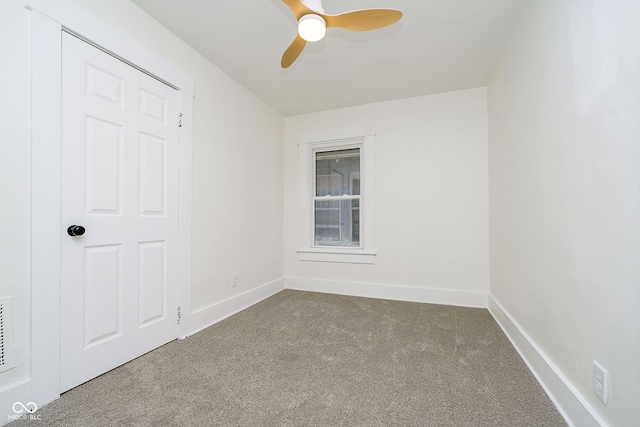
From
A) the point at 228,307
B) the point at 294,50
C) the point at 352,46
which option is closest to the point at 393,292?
the point at 228,307

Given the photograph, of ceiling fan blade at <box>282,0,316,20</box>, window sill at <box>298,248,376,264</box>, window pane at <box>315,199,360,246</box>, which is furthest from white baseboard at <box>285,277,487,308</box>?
ceiling fan blade at <box>282,0,316,20</box>

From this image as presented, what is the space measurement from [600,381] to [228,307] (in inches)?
106

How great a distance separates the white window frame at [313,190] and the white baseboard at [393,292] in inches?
12.5

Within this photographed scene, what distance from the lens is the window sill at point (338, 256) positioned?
11.7ft

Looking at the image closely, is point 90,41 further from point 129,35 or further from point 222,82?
point 222,82

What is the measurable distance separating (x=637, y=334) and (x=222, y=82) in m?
3.29

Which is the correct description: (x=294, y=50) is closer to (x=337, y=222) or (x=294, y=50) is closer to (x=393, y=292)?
(x=337, y=222)

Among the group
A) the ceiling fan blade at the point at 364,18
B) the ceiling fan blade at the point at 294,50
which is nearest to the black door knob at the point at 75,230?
the ceiling fan blade at the point at 294,50

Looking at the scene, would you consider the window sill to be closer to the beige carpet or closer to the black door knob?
the beige carpet

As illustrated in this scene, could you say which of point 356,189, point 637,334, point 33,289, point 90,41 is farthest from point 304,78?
point 637,334

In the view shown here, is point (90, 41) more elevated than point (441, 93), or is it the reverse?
point (441, 93)

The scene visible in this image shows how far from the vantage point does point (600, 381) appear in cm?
114

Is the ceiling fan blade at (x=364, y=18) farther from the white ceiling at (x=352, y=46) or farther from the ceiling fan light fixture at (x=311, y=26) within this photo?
the white ceiling at (x=352, y=46)

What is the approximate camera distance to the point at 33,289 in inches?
56.5
